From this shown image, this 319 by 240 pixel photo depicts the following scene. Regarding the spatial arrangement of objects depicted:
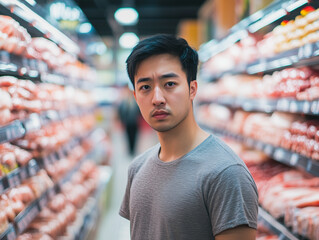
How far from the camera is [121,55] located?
59.5ft

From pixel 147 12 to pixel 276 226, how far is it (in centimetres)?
1219

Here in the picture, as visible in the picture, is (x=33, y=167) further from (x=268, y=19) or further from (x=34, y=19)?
(x=268, y=19)

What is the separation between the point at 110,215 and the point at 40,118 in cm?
282

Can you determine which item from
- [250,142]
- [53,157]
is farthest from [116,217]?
[250,142]

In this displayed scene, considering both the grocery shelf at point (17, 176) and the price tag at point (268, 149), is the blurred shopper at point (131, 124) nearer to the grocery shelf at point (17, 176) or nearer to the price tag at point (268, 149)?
the grocery shelf at point (17, 176)

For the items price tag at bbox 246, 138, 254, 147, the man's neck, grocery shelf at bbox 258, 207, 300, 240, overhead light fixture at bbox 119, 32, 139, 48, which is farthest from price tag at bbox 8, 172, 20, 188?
overhead light fixture at bbox 119, 32, 139, 48

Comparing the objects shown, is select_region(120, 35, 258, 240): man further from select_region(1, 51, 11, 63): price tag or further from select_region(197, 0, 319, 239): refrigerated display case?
select_region(1, 51, 11, 63): price tag

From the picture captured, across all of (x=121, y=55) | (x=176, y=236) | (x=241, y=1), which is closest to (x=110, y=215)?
(x=241, y=1)

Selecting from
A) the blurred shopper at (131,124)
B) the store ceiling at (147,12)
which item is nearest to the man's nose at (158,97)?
the blurred shopper at (131,124)

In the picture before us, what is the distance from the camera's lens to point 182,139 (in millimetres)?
1641

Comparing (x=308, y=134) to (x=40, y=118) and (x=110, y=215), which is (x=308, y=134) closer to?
(x=40, y=118)

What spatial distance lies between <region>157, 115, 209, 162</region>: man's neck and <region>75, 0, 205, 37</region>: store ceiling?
426 inches

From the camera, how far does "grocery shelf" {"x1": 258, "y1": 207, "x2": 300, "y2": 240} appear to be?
2.31m

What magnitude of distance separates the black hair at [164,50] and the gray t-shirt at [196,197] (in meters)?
0.36
